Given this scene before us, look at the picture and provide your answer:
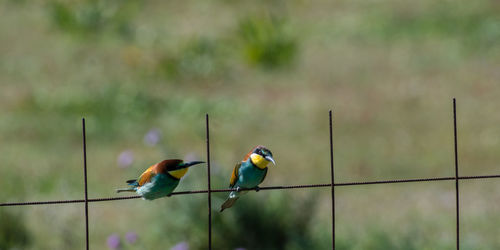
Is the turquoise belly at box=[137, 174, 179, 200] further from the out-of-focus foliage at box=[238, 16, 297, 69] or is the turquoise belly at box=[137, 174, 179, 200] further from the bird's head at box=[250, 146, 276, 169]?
the out-of-focus foliage at box=[238, 16, 297, 69]

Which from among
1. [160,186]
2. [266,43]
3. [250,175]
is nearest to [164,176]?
[160,186]

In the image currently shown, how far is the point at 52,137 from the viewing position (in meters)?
8.64

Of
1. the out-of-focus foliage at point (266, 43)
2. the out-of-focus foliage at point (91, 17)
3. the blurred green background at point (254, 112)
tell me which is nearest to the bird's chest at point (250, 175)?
the blurred green background at point (254, 112)

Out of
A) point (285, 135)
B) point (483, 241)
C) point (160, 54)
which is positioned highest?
point (160, 54)

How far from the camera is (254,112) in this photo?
9.00 metres

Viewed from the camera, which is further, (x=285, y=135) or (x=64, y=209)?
(x=285, y=135)

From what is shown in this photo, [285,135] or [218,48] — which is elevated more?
[218,48]

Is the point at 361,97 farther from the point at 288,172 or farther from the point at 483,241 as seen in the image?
the point at 483,241

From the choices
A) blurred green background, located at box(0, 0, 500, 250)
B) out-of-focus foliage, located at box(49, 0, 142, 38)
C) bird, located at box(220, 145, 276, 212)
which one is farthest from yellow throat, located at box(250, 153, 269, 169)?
out-of-focus foliage, located at box(49, 0, 142, 38)

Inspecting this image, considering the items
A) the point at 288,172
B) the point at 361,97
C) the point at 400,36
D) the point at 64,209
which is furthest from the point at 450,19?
the point at 64,209

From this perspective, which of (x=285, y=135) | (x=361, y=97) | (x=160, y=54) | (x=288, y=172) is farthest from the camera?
(x=160, y=54)

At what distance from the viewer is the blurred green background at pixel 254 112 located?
5.53 m

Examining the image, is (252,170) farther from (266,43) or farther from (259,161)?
(266,43)

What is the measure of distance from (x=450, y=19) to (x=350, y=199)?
17.2ft
